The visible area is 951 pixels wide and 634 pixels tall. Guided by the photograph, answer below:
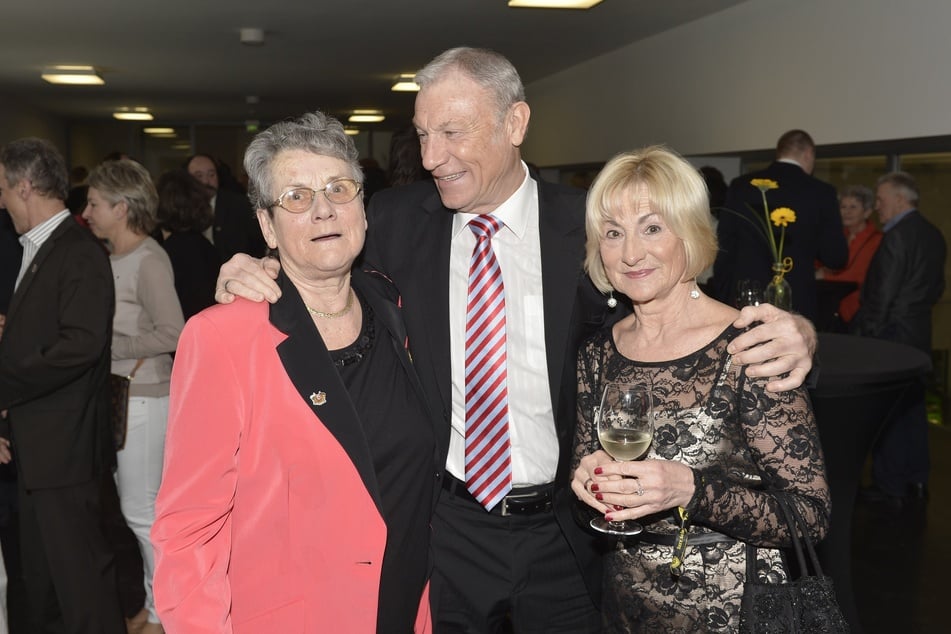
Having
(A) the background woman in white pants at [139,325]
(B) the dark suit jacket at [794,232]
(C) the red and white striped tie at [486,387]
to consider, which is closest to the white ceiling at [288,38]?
(B) the dark suit jacket at [794,232]

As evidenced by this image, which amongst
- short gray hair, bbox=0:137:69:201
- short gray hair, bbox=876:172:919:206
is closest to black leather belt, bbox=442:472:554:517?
short gray hair, bbox=0:137:69:201

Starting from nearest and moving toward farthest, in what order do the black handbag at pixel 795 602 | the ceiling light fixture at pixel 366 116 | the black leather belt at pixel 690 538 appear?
the black handbag at pixel 795 602, the black leather belt at pixel 690 538, the ceiling light fixture at pixel 366 116

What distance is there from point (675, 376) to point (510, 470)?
0.61 m

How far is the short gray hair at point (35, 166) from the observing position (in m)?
3.46

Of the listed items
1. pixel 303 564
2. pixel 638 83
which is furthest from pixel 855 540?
pixel 638 83

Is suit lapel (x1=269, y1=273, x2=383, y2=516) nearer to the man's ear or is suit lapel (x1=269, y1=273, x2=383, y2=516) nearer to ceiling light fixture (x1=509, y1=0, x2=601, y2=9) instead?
the man's ear

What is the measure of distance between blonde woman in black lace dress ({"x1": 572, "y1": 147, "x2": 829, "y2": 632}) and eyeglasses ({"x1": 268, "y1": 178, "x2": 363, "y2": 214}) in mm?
596

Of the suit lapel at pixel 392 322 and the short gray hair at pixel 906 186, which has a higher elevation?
the short gray hair at pixel 906 186

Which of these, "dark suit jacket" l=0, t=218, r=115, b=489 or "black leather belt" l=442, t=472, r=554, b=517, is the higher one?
"dark suit jacket" l=0, t=218, r=115, b=489

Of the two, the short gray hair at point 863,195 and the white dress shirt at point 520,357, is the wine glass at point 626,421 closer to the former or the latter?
the white dress shirt at point 520,357

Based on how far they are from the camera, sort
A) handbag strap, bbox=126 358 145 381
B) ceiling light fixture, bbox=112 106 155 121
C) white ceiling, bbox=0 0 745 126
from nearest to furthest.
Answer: handbag strap, bbox=126 358 145 381
white ceiling, bbox=0 0 745 126
ceiling light fixture, bbox=112 106 155 121

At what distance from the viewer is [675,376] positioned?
1.98 meters

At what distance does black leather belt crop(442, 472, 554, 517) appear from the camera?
2.41m

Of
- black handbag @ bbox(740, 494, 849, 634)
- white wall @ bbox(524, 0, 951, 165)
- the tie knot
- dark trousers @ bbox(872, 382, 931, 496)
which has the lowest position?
dark trousers @ bbox(872, 382, 931, 496)
